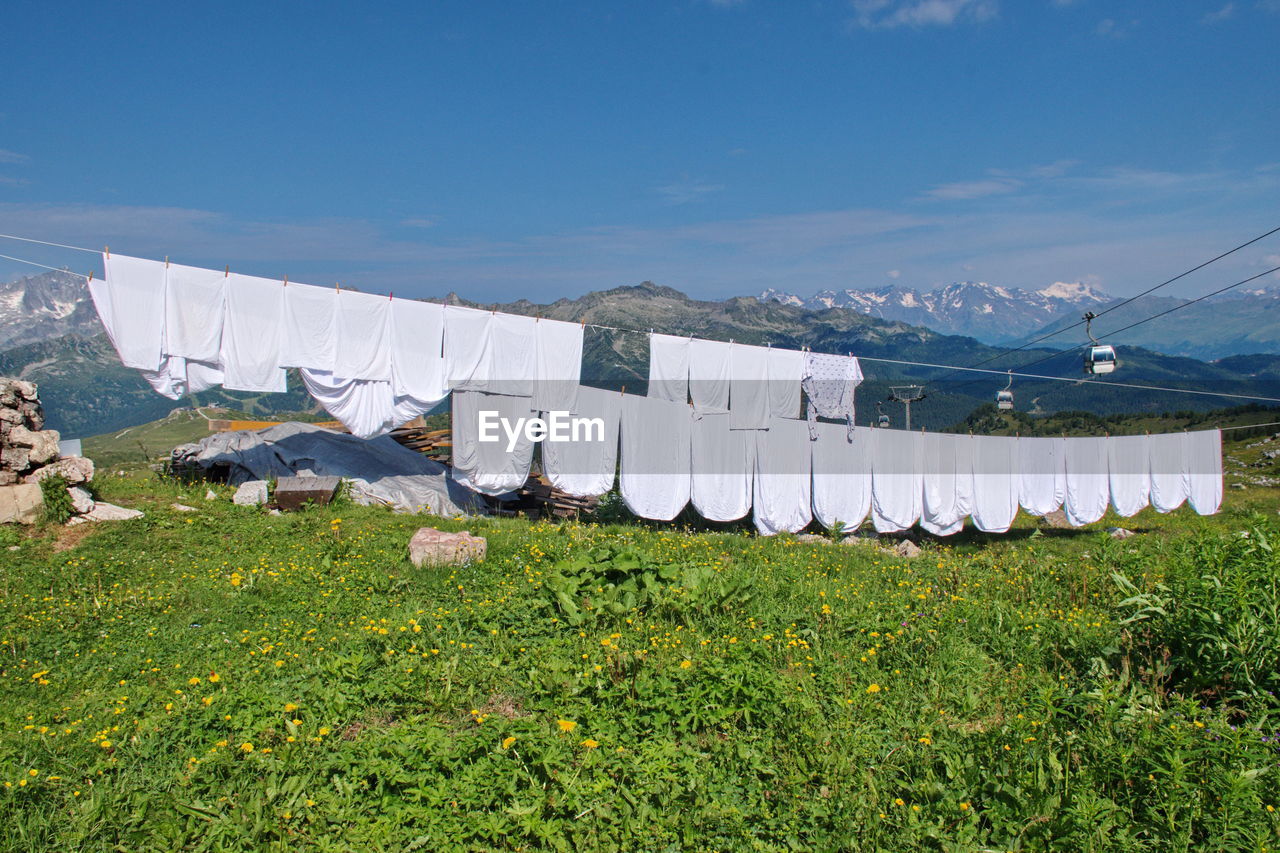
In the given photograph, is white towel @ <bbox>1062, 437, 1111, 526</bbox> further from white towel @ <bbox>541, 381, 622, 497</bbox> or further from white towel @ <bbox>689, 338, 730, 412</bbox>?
white towel @ <bbox>541, 381, 622, 497</bbox>

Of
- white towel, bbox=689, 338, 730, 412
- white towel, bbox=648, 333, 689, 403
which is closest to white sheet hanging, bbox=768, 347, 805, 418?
white towel, bbox=689, 338, 730, 412

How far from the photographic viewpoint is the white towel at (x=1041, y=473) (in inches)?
797

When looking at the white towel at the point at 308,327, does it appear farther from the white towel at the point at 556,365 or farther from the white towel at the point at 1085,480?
the white towel at the point at 1085,480

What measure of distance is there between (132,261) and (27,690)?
892cm

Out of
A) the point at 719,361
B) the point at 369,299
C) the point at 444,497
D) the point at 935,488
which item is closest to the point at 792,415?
the point at 719,361

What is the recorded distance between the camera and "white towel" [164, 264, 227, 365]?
12531 mm

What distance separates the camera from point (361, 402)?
559 inches

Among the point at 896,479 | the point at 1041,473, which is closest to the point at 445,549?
the point at 896,479

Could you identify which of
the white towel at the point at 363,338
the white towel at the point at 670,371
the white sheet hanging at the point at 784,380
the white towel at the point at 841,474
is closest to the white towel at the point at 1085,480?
the white towel at the point at 841,474

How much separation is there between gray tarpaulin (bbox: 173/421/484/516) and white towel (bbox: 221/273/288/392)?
2364mm

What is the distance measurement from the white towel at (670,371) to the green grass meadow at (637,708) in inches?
340

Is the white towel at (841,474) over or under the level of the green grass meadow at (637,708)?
over

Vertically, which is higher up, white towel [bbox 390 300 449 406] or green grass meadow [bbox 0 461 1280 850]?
white towel [bbox 390 300 449 406]

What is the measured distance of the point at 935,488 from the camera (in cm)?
1858
